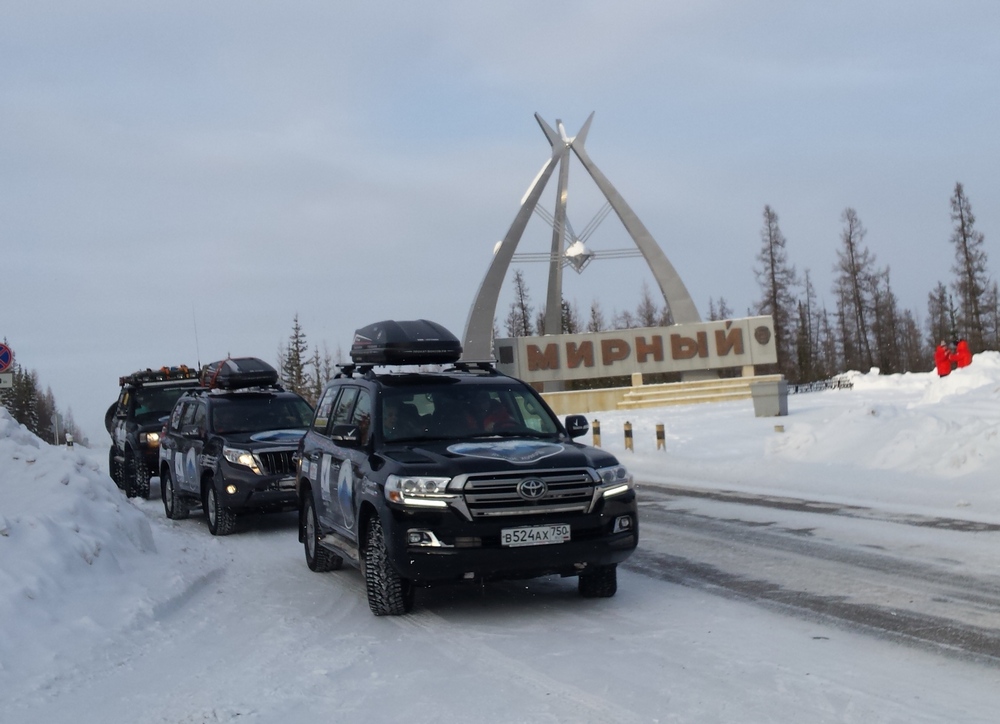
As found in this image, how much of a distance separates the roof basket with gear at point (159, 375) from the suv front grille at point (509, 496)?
15341 millimetres

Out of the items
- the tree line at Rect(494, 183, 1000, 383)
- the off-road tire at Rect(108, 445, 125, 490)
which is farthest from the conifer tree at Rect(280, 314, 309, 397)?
the off-road tire at Rect(108, 445, 125, 490)

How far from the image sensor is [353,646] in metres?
6.66

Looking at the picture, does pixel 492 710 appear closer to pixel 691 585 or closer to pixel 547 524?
pixel 547 524

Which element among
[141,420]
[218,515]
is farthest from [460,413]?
[141,420]

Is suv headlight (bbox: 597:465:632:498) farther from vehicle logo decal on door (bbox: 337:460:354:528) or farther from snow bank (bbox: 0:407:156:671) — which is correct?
snow bank (bbox: 0:407:156:671)

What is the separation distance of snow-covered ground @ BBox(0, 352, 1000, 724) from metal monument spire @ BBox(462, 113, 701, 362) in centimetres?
3782

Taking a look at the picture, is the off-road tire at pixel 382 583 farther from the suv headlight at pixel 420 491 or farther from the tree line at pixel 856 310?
the tree line at pixel 856 310

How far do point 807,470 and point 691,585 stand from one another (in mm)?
9434

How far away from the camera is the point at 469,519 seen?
696cm

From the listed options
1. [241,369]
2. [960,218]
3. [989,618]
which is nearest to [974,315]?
[960,218]

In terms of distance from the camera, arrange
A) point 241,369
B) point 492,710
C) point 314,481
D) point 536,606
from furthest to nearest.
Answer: point 241,369 < point 314,481 < point 536,606 < point 492,710

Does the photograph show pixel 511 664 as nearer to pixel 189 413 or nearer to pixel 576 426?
pixel 576 426

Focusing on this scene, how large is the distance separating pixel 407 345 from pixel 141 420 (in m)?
12.2

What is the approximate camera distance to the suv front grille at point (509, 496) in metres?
6.98
